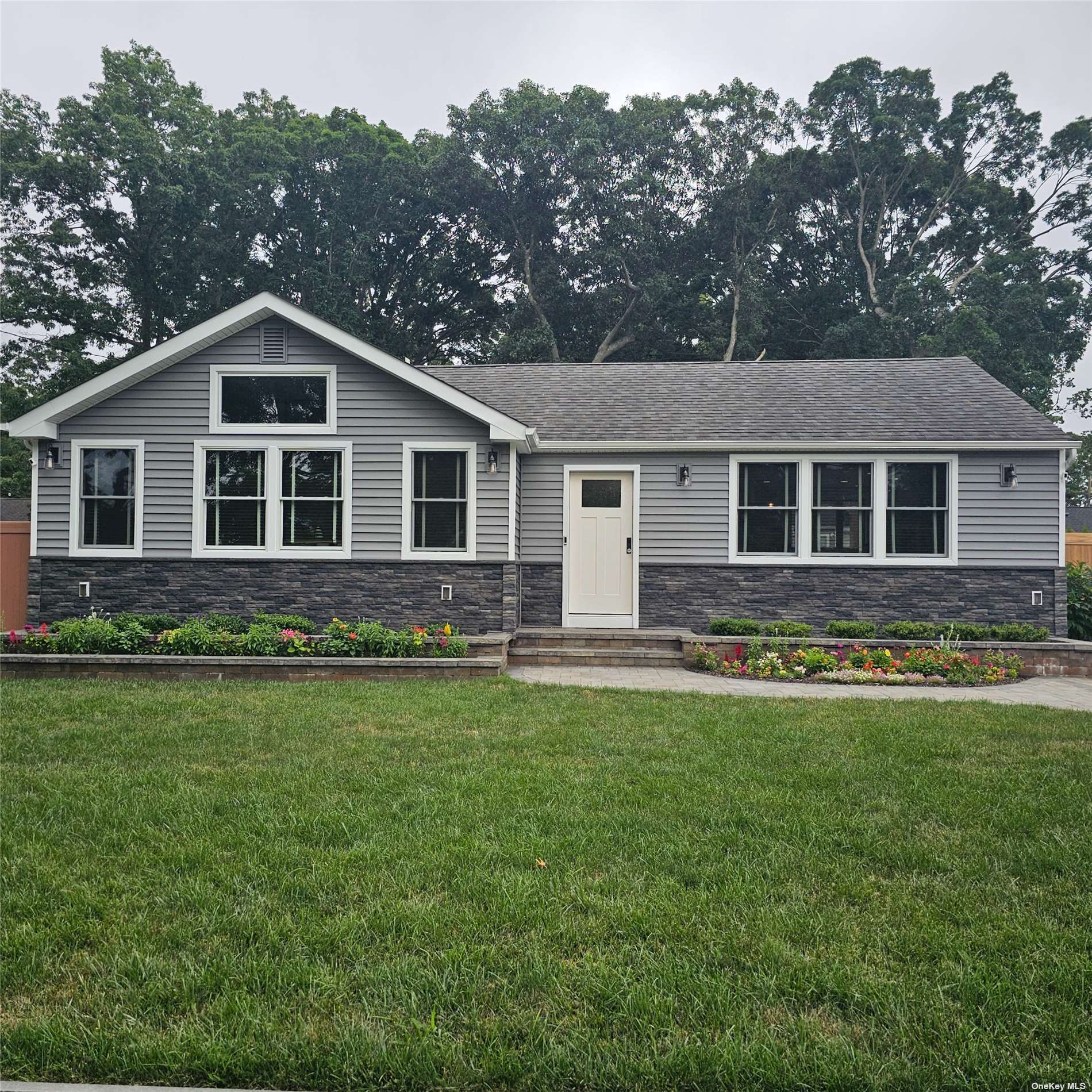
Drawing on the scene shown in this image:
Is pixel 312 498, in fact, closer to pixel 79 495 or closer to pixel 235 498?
pixel 235 498

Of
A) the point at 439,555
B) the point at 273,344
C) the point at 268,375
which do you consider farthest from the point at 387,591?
the point at 273,344

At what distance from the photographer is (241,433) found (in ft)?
34.6

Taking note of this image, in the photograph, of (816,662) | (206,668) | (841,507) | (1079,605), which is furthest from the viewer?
(1079,605)

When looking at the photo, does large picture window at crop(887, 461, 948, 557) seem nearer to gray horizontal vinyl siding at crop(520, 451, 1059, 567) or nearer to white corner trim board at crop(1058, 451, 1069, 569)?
gray horizontal vinyl siding at crop(520, 451, 1059, 567)

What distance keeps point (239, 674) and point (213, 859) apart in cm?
533

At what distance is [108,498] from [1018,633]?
13046mm

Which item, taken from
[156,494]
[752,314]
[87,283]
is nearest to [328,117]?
[87,283]

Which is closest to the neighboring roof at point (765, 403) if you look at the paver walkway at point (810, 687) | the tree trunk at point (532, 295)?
the paver walkway at point (810, 687)

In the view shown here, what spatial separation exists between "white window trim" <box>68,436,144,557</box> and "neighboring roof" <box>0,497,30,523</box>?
1143 centimetres

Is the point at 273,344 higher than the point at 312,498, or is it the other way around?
Answer: the point at 273,344

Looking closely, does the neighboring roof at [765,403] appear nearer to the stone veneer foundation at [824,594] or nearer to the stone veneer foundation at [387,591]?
the stone veneer foundation at [824,594]

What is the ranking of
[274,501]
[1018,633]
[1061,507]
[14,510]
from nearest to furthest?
[1018,633] → [274,501] → [1061,507] → [14,510]

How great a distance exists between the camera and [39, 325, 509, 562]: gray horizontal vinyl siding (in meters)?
10.5

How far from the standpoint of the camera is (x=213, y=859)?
3.11 metres
